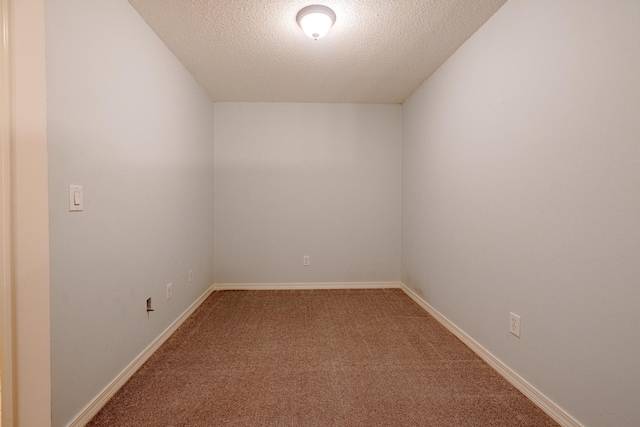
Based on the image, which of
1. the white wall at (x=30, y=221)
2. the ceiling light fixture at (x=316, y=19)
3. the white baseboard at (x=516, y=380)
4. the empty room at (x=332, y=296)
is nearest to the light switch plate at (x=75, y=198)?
the empty room at (x=332, y=296)

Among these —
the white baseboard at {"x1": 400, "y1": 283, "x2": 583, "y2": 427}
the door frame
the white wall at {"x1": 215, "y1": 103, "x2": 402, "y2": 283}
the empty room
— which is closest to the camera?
the door frame

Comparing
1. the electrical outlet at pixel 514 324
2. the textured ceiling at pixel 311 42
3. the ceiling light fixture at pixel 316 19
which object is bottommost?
the electrical outlet at pixel 514 324

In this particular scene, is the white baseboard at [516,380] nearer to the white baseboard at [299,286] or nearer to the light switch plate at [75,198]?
the white baseboard at [299,286]

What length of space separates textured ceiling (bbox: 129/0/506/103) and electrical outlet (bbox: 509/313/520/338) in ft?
5.95

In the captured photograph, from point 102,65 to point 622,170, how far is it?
2311 mm

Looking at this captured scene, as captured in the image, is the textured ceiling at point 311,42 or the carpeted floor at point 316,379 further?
the textured ceiling at point 311,42

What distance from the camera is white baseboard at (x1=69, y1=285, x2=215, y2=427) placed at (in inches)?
54.5

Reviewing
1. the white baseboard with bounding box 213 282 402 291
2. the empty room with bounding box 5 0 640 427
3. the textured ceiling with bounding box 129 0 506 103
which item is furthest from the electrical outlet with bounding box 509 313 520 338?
the white baseboard with bounding box 213 282 402 291

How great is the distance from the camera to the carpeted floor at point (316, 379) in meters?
1.43

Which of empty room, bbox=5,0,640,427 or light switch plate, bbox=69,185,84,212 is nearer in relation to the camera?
empty room, bbox=5,0,640,427

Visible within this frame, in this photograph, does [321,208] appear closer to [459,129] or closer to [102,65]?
[459,129]

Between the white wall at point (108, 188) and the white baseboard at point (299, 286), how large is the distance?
1.09m

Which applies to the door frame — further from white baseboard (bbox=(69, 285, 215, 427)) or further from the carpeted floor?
the carpeted floor

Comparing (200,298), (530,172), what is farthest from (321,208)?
(530,172)
